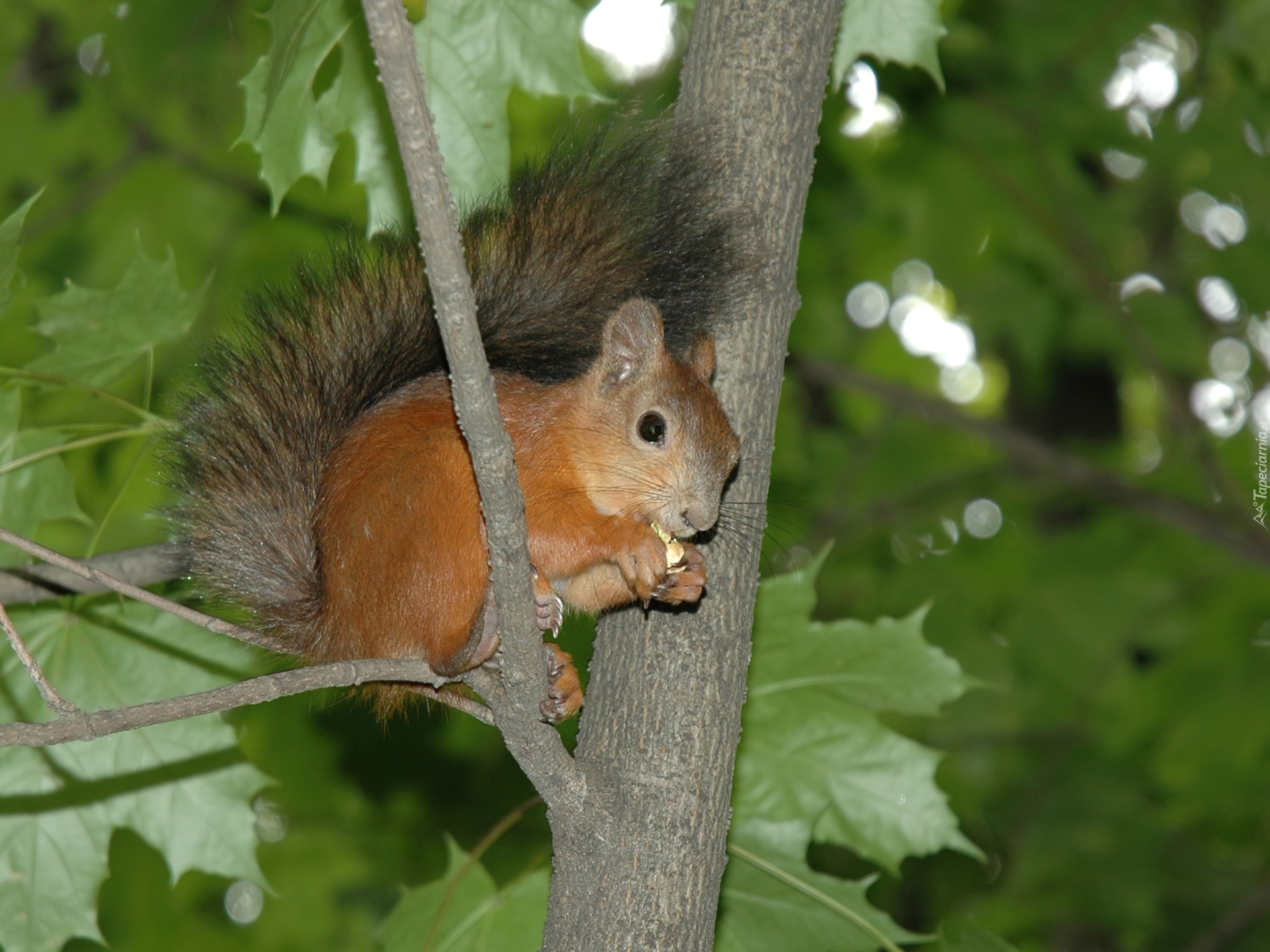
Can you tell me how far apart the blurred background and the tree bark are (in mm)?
1589

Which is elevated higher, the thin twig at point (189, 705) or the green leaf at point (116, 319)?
the green leaf at point (116, 319)

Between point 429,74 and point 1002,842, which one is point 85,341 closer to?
point 429,74

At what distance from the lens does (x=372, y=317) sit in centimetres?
182

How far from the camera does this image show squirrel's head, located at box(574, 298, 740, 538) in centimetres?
172

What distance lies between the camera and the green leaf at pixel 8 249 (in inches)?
66.4

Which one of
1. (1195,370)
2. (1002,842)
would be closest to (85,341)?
(1002,842)

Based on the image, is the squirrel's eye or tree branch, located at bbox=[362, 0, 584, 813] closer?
tree branch, located at bbox=[362, 0, 584, 813]

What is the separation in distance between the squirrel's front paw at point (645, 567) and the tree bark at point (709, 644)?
84 mm

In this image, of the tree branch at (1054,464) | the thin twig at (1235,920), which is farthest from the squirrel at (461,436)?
the thin twig at (1235,920)

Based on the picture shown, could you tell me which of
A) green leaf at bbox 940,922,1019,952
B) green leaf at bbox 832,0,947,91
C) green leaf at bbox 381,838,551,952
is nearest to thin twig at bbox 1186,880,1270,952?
green leaf at bbox 940,922,1019,952

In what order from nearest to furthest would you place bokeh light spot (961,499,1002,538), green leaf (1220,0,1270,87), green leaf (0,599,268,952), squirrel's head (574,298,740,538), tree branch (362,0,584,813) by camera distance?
tree branch (362,0,584,813) < squirrel's head (574,298,740,538) < green leaf (0,599,268,952) < green leaf (1220,0,1270,87) < bokeh light spot (961,499,1002,538)

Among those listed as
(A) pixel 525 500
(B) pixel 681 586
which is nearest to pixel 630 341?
(A) pixel 525 500

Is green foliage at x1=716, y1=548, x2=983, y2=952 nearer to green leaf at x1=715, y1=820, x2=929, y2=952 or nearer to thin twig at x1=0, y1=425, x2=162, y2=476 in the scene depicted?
green leaf at x1=715, y1=820, x2=929, y2=952

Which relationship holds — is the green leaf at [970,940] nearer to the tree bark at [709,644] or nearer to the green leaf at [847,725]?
the green leaf at [847,725]
